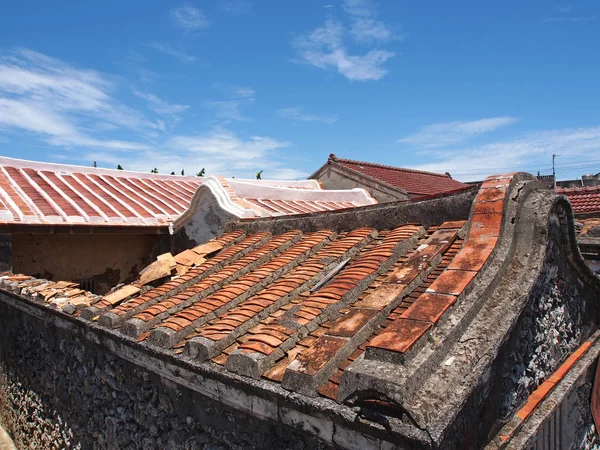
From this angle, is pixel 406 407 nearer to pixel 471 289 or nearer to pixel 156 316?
pixel 471 289

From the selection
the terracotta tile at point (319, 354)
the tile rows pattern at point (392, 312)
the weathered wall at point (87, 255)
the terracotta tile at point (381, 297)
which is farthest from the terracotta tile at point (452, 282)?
the weathered wall at point (87, 255)

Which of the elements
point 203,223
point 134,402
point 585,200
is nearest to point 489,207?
point 134,402

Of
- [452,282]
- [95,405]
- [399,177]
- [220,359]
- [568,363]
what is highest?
[399,177]

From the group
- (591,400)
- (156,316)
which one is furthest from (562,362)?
(156,316)

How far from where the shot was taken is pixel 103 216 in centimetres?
803

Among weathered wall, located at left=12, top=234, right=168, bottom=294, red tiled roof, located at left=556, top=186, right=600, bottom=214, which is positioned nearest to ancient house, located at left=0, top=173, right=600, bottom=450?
weathered wall, located at left=12, top=234, right=168, bottom=294

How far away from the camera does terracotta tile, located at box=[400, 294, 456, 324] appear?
2246 mm

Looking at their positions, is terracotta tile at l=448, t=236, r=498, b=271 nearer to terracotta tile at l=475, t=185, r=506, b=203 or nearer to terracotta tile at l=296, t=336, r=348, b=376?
terracotta tile at l=475, t=185, r=506, b=203

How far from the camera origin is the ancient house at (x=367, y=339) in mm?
2031

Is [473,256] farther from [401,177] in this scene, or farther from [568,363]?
[401,177]

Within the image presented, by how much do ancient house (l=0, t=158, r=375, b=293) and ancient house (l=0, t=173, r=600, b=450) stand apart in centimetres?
244

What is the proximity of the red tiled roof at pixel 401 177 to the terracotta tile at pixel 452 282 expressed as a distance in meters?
12.7

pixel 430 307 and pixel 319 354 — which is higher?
pixel 430 307

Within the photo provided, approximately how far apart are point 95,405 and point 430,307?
146 inches
